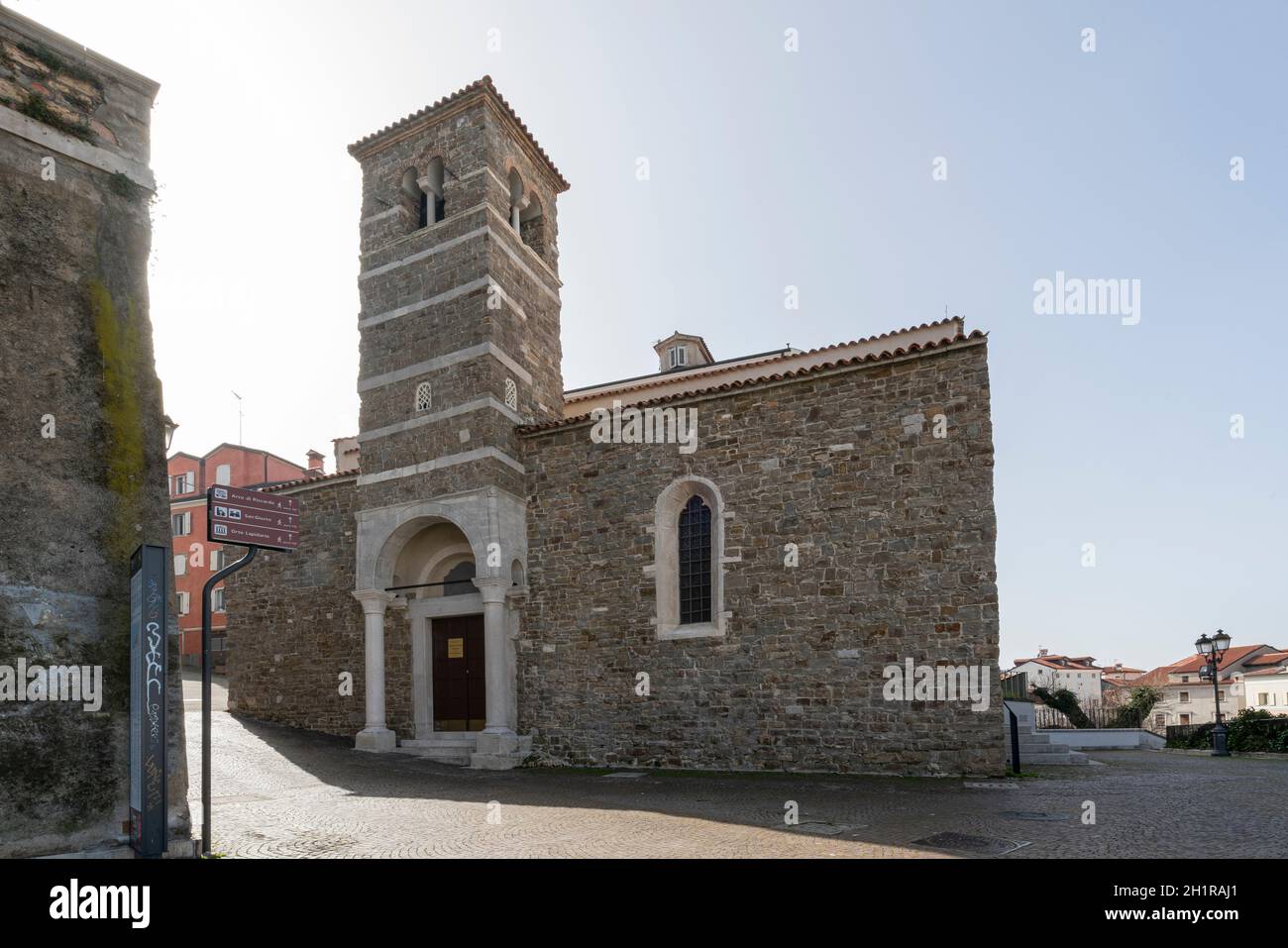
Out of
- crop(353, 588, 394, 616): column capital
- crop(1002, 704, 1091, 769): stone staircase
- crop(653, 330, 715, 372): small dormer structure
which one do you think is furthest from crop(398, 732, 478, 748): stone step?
crop(653, 330, 715, 372): small dormer structure

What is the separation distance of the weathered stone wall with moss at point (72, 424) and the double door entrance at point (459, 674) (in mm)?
9896

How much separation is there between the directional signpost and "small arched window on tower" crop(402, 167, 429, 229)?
12351 mm

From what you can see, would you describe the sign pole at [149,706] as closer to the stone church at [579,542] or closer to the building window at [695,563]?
the stone church at [579,542]

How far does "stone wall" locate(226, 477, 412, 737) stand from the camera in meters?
18.2

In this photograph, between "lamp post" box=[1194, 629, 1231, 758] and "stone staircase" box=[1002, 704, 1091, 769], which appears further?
"lamp post" box=[1194, 629, 1231, 758]

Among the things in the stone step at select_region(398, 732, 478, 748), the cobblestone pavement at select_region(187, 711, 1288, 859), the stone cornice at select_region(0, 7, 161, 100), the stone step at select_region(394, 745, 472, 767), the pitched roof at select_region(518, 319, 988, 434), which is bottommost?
the stone step at select_region(394, 745, 472, 767)

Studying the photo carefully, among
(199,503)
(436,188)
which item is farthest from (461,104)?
(199,503)

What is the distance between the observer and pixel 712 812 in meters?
9.98

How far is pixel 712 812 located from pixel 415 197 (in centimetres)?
1546

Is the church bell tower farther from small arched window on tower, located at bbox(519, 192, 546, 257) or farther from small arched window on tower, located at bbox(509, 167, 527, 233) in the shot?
small arched window on tower, located at bbox(519, 192, 546, 257)

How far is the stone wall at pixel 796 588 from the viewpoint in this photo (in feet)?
42.7

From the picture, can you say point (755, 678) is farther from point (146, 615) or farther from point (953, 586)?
point (146, 615)

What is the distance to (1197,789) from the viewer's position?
1142 centimetres
